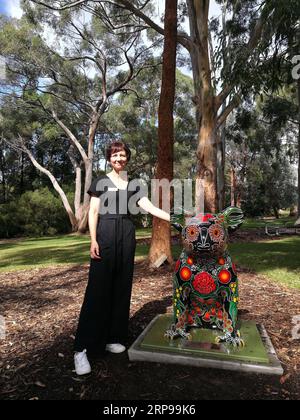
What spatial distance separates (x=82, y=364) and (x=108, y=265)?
2.69 ft

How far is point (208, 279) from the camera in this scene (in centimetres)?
342

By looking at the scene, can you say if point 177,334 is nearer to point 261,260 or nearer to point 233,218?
point 233,218

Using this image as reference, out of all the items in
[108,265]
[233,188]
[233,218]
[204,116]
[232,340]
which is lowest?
[232,340]

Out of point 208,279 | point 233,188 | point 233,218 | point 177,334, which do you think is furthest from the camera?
point 233,188

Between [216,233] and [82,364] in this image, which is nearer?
[82,364]

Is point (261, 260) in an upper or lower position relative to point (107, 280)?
lower

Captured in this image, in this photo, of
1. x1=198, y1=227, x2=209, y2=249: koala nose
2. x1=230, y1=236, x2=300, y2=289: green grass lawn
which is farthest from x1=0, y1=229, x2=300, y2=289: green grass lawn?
x1=198, y1=227, x2=209, y2=249: koala nose

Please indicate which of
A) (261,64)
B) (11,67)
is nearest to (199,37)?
(261,64)

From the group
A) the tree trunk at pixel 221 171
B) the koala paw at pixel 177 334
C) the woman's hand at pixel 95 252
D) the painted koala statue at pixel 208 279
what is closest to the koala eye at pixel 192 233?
the painted koala statue at pixel 208 279

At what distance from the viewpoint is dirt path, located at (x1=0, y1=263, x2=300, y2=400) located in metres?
2.90

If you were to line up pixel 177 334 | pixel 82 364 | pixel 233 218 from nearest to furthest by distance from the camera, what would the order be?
pixel 82 364 < pixel 233 218 < pixel 177 334

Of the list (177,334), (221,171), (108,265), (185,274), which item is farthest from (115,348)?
(221,171)

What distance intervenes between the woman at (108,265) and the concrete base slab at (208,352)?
0.31m

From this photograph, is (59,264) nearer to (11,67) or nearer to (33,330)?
(33,330)
